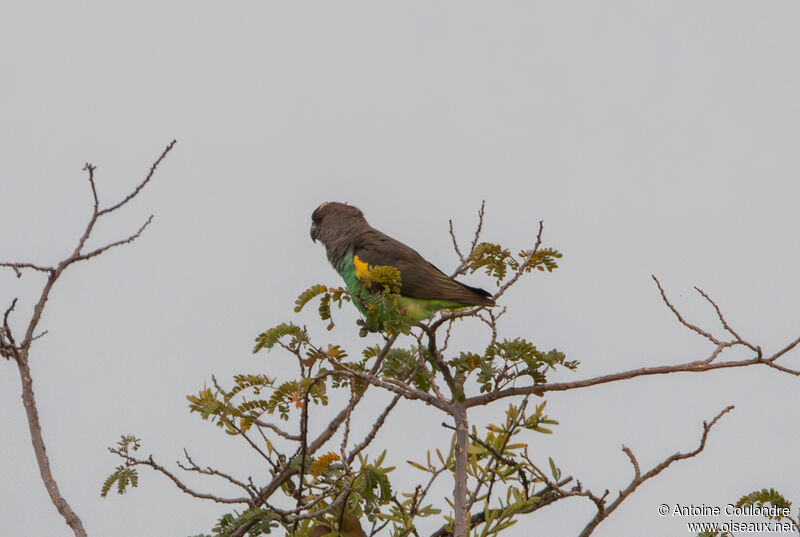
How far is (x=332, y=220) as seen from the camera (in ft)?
26.9

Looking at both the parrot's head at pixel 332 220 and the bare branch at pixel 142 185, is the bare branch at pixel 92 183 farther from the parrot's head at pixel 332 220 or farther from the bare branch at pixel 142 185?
the parrot's head at pixel 332 220

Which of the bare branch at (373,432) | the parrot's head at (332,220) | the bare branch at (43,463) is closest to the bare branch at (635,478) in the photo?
the bare branch at (373,432)

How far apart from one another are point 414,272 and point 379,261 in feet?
1.83

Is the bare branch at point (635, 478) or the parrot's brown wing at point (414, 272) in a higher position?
the parrot's brown wing at point (414, 272)

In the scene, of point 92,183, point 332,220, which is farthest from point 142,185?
point 332,220

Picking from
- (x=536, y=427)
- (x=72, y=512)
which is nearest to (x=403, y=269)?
(x=536, y=427)

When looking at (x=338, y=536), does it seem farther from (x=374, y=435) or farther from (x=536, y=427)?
(x=536, y=427)

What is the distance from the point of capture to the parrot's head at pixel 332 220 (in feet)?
26.1

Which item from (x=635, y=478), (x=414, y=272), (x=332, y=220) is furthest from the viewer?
(x=332, y=220)

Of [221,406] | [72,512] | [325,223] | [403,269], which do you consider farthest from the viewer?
[325,223]

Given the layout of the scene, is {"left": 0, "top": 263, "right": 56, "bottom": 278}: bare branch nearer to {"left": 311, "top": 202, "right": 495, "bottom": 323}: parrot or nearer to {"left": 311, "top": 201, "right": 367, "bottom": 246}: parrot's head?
{"left": 311, "top": 202, "right": 495, "bottom": 323}: parrot

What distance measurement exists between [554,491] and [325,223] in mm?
4745

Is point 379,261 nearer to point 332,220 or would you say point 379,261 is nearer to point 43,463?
point 332,220

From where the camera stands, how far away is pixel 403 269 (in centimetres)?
682
